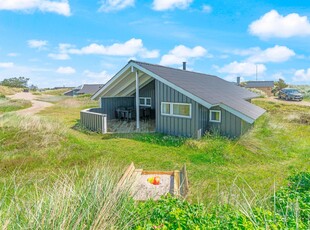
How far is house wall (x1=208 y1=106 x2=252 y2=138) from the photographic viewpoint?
940 centimetres

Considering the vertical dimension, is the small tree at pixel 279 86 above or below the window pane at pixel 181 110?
above

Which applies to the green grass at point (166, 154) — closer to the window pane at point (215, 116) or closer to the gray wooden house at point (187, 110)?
the gray wooden house at point (187, 110)

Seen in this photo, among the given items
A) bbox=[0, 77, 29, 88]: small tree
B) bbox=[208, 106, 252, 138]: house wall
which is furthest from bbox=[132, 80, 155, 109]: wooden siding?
bbox=[0, 77, 29, 88]: small tree

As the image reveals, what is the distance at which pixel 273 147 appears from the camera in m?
9.31

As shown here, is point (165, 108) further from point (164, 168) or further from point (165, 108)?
point (164, 168)

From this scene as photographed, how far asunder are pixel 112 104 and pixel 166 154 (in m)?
8.78

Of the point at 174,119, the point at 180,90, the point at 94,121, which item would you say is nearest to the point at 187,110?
the point at 174,119

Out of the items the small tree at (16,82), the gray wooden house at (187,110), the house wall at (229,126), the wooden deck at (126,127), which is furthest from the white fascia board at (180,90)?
the small tree at (16,82)

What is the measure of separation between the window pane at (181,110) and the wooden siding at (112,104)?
261 inches

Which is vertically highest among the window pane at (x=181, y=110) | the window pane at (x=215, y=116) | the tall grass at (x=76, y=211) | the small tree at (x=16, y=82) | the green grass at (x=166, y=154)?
the small tree at (x=16, y=82)

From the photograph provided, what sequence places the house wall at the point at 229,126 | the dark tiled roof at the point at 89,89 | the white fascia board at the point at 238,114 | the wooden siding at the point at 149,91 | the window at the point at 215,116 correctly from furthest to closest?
the dark tiled roof at the point at 89,89 → the wooden siding at the point at 149,91 → the window at the point at 215,116 → the house wall at the point at 229,126 → the white fascia board at the point at 238,114

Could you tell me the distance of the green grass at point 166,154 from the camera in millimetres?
6553

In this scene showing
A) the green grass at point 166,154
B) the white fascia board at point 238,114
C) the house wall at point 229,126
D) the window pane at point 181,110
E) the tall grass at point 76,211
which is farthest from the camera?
the window pane at point 181,110

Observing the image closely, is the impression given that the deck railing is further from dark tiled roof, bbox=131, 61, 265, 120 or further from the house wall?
the house wall
